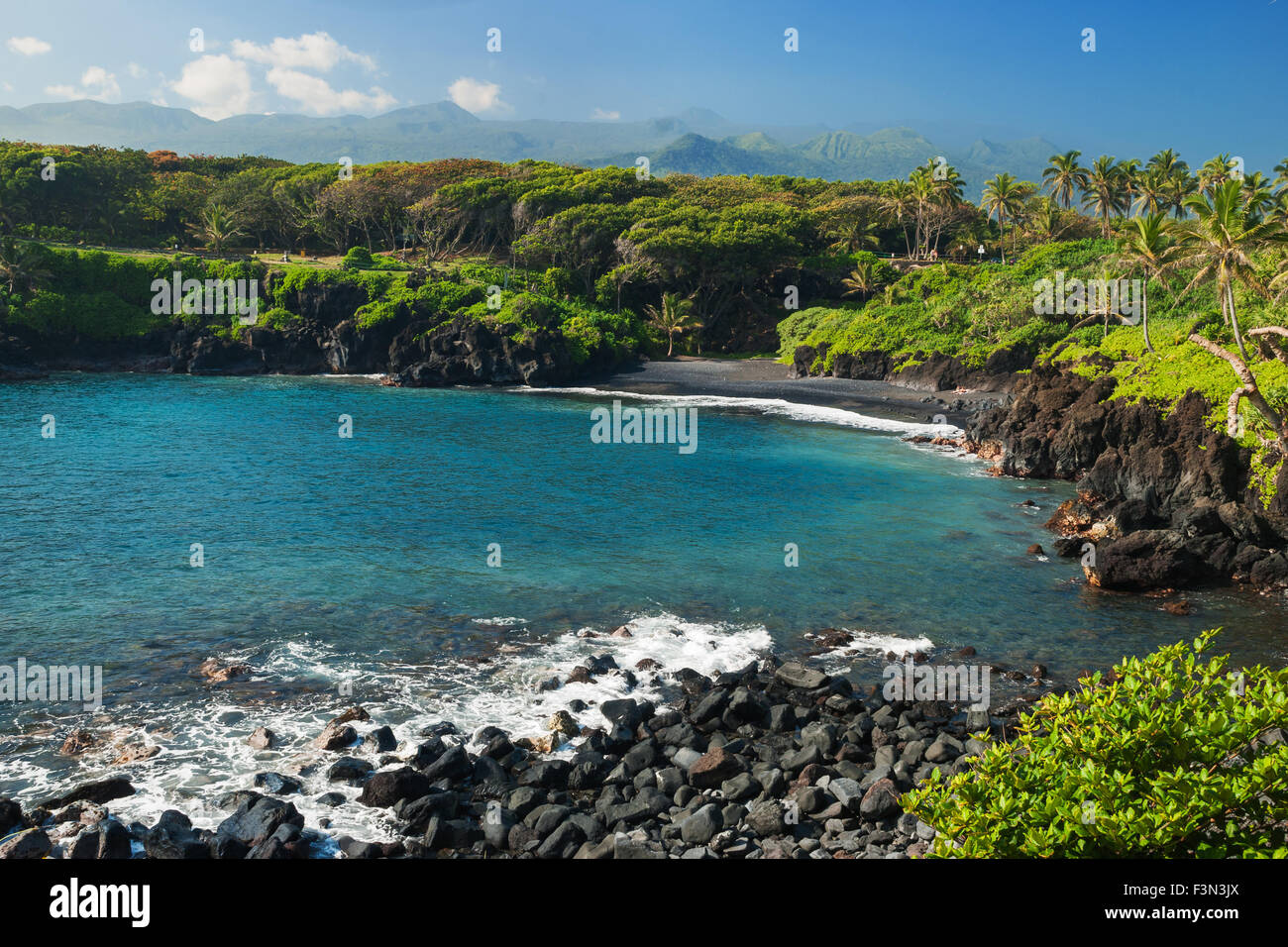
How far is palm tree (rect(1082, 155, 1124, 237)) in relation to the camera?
86.7 meters

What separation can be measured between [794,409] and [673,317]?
949 inches

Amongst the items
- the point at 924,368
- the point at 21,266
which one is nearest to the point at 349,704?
the point at 924,368

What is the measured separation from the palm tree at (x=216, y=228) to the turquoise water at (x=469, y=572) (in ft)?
160

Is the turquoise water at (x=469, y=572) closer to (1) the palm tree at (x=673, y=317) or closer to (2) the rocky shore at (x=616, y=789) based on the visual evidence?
(2) the rocky shore at (x=616, y=789)

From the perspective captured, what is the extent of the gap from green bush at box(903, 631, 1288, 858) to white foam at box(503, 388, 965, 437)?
151ft

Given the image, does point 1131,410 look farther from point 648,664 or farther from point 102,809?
point 102,809

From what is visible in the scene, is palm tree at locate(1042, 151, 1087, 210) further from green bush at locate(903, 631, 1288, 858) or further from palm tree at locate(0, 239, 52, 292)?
palm tree at locate(0, 239, 52, 292)

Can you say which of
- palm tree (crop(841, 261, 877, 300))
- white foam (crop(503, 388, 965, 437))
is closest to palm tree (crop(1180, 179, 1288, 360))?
white foam (crop(503, 388, 965, 437))

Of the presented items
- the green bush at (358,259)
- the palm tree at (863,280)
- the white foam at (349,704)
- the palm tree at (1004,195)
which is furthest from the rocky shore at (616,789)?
the palm tree at (1004,195)

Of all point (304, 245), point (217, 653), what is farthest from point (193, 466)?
point (304, 245)

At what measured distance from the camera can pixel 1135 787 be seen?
343 inches

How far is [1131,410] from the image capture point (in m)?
39.8

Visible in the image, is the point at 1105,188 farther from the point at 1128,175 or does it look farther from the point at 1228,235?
the point at 1228,235

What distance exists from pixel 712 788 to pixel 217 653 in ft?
45.3
